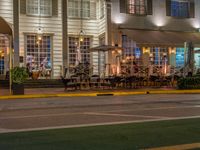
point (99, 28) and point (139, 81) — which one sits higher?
point (99, 28)

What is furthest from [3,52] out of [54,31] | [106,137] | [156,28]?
[106,137]

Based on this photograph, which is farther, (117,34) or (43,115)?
(117,34)

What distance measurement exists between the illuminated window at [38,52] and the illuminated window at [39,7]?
174 centimetres

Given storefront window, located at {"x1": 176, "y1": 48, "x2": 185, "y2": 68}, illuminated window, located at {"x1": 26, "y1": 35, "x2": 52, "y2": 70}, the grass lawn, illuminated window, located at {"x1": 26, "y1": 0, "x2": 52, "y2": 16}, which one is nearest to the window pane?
illuminated window, located at {"x1": 26, "y1": 35, "x2": 52, "y2": 70}

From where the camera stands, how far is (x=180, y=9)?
29.8 metres

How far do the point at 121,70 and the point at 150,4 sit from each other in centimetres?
589

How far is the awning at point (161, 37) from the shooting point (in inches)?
987

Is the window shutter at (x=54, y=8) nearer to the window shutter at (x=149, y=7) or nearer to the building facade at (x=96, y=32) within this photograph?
the building facade at (x=96, y=32)

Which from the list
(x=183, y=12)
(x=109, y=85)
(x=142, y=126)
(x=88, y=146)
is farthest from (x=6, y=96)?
(x=183, y=12)

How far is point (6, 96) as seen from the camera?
58.9 feet

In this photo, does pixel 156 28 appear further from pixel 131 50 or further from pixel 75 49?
pixel 75 49

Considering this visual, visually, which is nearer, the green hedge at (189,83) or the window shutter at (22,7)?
the green hedge at (189,83)

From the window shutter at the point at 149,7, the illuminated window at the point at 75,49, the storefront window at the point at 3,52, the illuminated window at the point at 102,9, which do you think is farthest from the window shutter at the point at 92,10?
the storefront window at the point at 3,52

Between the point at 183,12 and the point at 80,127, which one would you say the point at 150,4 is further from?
the point at 80,127
